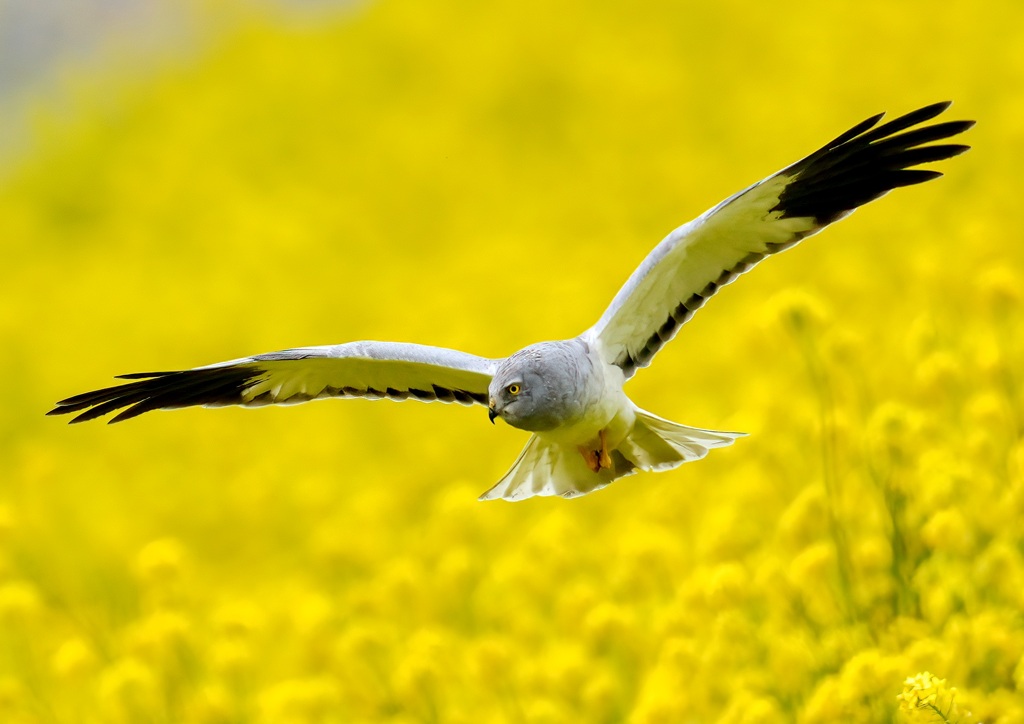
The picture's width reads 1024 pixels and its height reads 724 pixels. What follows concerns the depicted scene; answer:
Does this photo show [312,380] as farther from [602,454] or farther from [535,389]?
[535,389]

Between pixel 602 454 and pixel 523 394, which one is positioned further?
pixel 602 454

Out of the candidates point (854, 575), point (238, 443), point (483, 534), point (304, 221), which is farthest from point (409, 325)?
point (854, 575)

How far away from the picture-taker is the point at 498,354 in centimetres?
864

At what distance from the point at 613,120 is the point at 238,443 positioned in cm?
456

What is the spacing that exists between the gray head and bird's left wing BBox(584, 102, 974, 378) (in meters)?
0.48

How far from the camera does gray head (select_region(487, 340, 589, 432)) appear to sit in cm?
401

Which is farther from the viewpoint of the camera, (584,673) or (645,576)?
(645,576)

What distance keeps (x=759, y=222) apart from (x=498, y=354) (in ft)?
14.1

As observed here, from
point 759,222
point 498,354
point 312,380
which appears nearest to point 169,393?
point 312,380

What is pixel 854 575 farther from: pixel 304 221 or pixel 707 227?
pixel 304 221

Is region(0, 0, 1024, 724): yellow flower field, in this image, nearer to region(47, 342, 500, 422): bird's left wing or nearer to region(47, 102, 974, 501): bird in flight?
region(47, 102, 974, 501): bird in flight

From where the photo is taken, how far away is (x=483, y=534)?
6.37 meters

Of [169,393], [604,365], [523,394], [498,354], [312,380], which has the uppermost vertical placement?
[498,354]

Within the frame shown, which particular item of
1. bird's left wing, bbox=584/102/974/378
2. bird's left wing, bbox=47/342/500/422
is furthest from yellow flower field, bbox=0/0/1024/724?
bird's left wing, bbox=47/342/500/422
